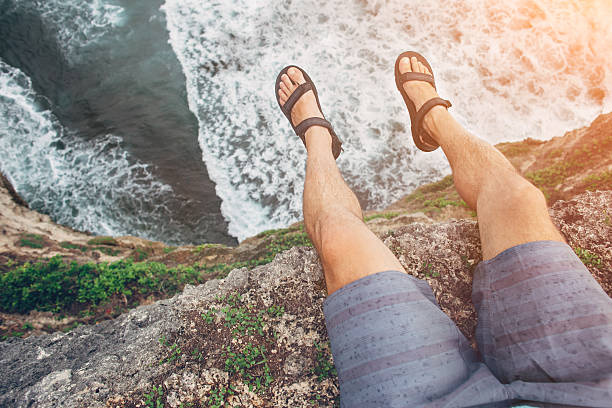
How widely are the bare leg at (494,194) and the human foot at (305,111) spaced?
102 cm

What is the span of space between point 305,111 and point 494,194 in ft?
6.96

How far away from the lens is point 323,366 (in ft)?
6.65

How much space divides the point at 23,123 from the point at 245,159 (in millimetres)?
4559

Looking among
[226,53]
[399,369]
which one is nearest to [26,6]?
[226,53]

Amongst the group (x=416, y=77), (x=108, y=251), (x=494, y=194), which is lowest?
(x=494, y=194)

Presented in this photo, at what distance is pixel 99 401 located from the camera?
6.18 ft

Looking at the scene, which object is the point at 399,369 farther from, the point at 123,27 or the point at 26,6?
the point at 26,6

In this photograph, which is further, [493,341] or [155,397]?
[155,397]

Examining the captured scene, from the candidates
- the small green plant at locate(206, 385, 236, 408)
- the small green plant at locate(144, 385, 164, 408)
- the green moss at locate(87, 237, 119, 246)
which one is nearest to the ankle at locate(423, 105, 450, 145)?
the small green plant at locate(206, 385, 236, 408)

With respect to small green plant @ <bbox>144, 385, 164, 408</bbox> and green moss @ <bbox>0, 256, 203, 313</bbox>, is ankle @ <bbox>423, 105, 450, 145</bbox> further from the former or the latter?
small green plant @ <bbox>144, 385, 164, 408</bbox>

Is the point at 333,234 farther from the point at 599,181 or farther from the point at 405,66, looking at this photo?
the point at 599,181

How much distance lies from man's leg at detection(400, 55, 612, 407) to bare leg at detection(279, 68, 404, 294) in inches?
20.4

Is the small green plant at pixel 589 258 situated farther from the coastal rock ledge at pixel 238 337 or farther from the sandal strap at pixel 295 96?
the sandal strap at pixel 295 96

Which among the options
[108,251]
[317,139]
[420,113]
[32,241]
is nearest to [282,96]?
[317,139]
